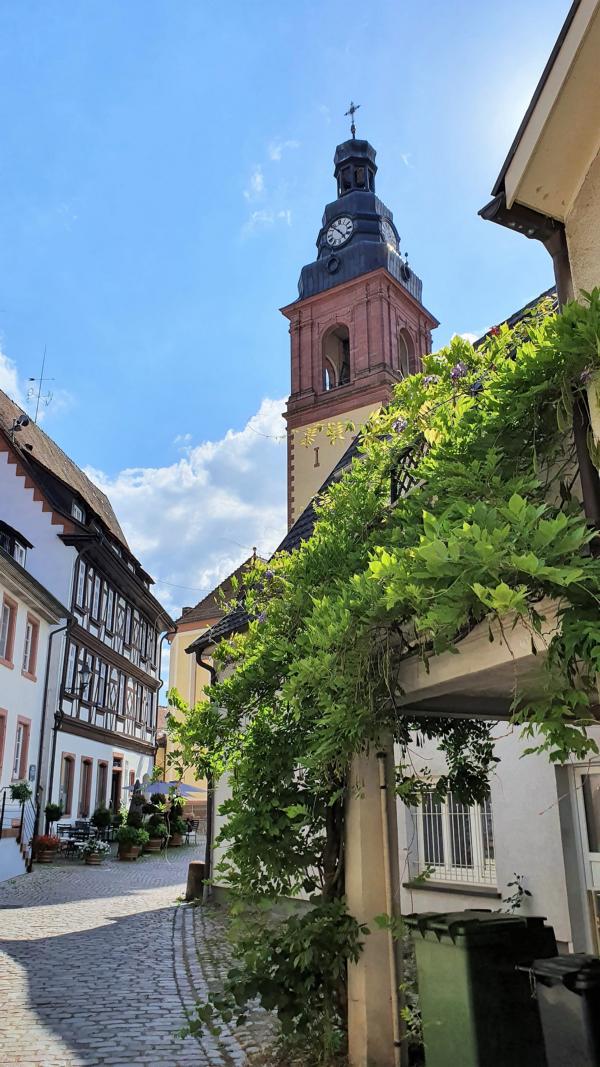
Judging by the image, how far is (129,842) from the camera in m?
23.2

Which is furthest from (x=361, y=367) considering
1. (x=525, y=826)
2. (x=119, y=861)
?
(x=525, y=826)

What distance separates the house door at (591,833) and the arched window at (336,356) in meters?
33.7

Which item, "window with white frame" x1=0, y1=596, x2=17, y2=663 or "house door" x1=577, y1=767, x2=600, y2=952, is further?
"window with white frame" x1=0, y1=596, x2=17, y2=663

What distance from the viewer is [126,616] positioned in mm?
34781

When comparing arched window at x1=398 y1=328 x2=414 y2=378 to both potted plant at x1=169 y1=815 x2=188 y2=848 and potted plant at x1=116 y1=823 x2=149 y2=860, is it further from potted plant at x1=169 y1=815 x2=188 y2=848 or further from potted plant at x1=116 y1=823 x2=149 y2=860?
potted plant at x1=116 y1=823 x2=149 y2=860

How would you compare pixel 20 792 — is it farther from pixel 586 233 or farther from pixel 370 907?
pixel 586 233

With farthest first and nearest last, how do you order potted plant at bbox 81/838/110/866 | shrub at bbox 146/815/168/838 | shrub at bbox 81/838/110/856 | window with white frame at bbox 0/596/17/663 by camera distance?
shrub at bbox 146/815/168/838 < shrub at bbox 81/838/110/856 < potted plant at bbox 81/838/110/866 < window with white frame at bbox 0/596/17/663

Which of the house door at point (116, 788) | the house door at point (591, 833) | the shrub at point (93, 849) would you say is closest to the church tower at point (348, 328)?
the house door at point (116, 788)

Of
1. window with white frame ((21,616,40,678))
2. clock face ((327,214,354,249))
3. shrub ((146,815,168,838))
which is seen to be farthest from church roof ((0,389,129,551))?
clock face ((327,214,354,249))

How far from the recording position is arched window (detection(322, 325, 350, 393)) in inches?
1588

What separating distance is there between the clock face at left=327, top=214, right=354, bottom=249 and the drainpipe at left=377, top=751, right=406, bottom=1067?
39796 millimetres

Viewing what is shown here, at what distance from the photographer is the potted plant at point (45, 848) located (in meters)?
21.5

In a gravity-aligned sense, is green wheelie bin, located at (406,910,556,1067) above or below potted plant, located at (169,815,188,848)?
below

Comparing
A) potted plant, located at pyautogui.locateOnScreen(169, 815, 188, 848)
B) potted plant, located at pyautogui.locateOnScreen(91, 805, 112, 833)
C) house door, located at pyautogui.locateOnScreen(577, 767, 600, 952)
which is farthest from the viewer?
potted plant, located at pyautogui.locateOnScreen(169, 815, 188, 848)
